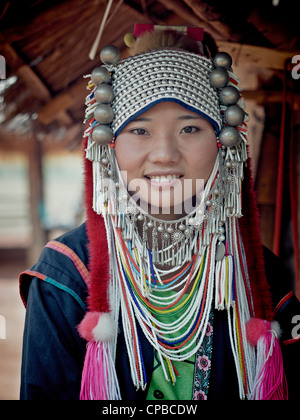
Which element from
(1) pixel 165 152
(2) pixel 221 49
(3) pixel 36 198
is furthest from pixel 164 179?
(3) pixel 36 198

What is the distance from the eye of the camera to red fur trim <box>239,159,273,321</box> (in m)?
1.73

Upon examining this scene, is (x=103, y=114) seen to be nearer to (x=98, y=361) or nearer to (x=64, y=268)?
(x=64, y=268)

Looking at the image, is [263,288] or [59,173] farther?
[59,173]

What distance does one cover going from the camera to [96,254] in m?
1.66

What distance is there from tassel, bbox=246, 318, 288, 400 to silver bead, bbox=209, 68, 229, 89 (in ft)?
3.11

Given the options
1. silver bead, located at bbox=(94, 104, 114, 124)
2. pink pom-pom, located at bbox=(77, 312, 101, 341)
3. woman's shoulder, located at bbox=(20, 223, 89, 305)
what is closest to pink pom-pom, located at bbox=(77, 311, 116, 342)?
pink pom-pom, located at bbox=(77, 312, 101, 341)

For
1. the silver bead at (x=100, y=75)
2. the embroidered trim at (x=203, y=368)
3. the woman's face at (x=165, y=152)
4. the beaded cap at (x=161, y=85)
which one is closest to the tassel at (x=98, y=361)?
the embroidered trim at (x=203, y=368)

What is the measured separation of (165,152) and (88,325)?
0.68m

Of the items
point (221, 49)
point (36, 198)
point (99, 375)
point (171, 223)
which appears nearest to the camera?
point (99, 375)

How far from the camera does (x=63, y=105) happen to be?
9.25 ft

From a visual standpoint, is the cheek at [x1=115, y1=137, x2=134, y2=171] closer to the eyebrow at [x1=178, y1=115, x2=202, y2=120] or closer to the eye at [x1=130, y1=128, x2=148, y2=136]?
the eye at [x1=130, y1=128, x2=148, y2=136]

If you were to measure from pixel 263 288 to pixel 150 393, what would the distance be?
0.61 meters
